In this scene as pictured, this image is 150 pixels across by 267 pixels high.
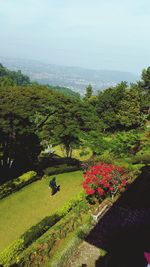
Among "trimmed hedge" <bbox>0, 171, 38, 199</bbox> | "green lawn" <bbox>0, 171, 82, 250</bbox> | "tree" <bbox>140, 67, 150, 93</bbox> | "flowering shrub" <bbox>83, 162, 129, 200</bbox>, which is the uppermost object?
"tree" <bbox>140, 67, 150, 93</bbox>

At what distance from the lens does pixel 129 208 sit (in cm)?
2194

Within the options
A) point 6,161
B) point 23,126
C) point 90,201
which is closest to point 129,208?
point 90,201

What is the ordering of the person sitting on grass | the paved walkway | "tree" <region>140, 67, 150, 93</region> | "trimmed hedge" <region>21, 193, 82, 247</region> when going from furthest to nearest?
"tree" <region>140, 67, 150, 93</region> → the person sitting on grass → "trimmed hedge" <region>21, 193, 82, 247</region> → the paved walkway

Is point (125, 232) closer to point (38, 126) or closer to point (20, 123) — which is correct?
point (20, 123)

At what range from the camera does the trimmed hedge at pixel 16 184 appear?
25.6 metres

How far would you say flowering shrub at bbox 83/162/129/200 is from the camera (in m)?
22.2

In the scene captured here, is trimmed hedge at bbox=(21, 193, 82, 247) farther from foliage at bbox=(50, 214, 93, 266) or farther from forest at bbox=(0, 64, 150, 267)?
foliage at bbox=(50, 214, 93, 266)

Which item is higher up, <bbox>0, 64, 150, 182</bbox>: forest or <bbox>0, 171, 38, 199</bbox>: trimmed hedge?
<bbox>0, 64, 150, 182</bbox>: forest

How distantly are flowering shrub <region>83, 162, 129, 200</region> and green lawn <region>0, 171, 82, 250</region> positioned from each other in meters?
3.38

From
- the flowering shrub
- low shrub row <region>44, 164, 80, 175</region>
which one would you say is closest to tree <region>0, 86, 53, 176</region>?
low shrub row <region>44, 164, 80, 175</region>

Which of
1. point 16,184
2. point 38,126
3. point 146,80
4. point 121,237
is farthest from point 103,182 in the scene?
point 146,80

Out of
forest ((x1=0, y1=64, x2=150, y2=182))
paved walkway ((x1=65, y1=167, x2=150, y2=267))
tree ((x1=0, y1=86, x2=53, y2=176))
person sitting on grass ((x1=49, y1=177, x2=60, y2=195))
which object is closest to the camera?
paved walkway ((x1=65, y1=167, x2=150, y2=267))

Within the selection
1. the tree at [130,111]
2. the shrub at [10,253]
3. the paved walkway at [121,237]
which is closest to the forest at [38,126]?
the paved walkway at [121,237]

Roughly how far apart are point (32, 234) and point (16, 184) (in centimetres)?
849
